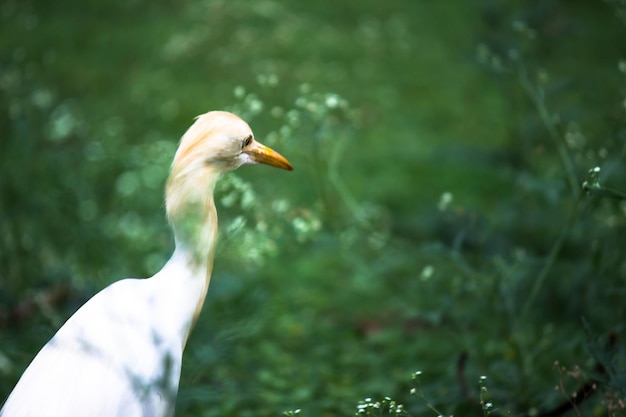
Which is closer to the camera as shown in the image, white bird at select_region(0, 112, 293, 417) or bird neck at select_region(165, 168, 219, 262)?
white bird at select_region(0, 112, 293, 417)

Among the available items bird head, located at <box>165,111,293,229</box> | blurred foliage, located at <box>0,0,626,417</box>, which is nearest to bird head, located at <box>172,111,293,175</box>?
bird head, located at <box>165,111,293,229</box>

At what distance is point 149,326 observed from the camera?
244cm

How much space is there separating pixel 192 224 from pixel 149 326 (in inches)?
12.9

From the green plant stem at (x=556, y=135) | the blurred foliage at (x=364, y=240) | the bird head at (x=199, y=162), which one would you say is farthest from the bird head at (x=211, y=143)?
the green plant stem at (x=556, y=135)

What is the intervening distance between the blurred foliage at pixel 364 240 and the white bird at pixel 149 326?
19 cm

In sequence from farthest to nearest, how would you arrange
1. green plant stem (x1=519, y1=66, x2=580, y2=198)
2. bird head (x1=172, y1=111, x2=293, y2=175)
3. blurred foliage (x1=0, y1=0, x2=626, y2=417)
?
blurred foliage (x1=0, y1=0, x2=626, y2=417) < green plant stem (x1=519, y1=66, x2=580, y2=198) < bird head (x1=172, y1=111, x2=293, y2=175)

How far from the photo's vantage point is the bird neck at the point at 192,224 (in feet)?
8.19

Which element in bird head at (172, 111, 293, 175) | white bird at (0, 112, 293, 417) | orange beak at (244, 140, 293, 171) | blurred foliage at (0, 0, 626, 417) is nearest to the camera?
white bird at (0, 112, 293, 417)

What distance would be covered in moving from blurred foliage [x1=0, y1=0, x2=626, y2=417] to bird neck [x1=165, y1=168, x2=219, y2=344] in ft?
0.68

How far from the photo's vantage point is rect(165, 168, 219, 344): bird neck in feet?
8.19

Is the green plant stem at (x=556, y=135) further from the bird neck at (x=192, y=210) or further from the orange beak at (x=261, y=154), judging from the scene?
the bird neck at (x=192, y=210)

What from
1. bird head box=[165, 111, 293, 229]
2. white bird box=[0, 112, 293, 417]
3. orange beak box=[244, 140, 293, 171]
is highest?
orange beak box=[244, 140, 293, 171]

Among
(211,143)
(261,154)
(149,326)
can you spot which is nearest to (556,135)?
(261,154)

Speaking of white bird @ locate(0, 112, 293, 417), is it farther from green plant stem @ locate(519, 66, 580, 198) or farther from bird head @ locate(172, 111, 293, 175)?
green plant stem @ locate(519, 66, 580, 198)
